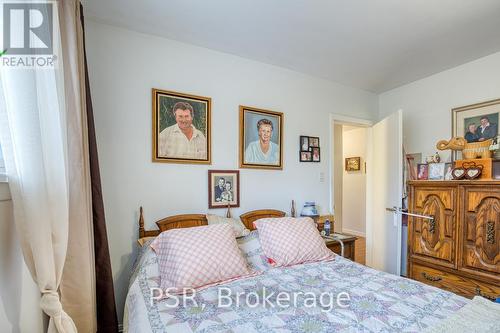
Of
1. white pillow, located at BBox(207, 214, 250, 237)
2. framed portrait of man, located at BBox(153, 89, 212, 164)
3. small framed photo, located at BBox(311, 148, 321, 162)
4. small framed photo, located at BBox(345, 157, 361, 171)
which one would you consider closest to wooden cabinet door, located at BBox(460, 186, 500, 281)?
small framed photo, located at BBox(311, 148, 321, 162)

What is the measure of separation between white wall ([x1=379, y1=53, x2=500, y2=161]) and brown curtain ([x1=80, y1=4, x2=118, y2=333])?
333 centimetres

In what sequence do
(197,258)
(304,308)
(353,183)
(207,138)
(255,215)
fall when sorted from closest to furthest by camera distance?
(304,308) → (197,258) → (207,138) → (255,215) → (353,183)

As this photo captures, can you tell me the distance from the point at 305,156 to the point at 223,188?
1.08 metres

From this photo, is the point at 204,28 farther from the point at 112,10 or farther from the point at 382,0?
the point at 382,0

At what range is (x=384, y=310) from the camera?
1.22 m

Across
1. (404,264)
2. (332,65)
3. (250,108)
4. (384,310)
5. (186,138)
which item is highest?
(332,65)

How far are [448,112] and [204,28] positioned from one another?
2704mm

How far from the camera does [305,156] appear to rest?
2.90 meters

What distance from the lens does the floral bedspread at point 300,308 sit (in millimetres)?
1101

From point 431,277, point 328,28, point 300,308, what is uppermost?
point 328,28

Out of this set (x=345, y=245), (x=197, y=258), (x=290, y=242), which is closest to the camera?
(x=197, y=258)

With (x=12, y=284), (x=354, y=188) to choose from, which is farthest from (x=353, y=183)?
(x=12, y=284)

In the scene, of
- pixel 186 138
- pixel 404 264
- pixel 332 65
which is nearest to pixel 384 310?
pixel 186 138

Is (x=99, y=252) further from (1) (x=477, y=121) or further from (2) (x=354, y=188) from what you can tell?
(2) (x=354, y=188)
